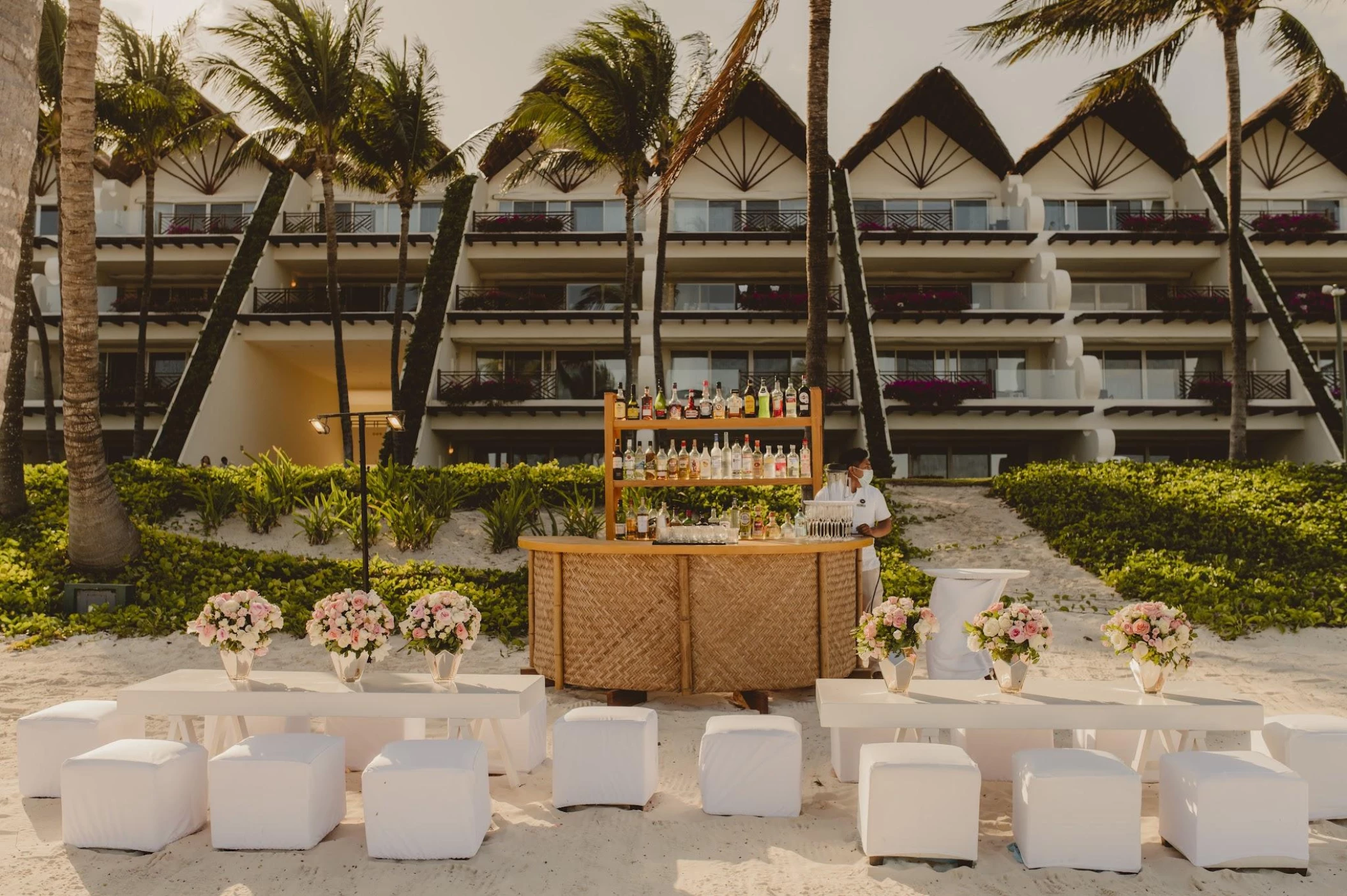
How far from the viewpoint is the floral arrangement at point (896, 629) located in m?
5.10

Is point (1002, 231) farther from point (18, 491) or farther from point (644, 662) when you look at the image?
point (18, 491)

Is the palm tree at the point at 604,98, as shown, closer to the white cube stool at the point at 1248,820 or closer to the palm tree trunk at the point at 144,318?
the palm tree trunk at the point at 144,318

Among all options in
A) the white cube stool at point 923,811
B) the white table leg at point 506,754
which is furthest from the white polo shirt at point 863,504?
the white cube stool at point 923,811

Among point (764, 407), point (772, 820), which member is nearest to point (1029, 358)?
point (764, 407)

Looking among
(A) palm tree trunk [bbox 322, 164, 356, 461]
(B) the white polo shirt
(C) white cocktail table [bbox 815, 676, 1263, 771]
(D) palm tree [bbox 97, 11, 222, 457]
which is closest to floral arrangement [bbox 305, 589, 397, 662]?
(C) white cocktail table [bbox 815, 676, 1263, 771]

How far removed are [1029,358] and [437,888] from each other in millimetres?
23495

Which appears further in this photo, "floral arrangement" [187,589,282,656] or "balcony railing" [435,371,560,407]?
"balcony railing" [435,371,560,407]

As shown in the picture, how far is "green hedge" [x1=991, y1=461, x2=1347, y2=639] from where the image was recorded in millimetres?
10586

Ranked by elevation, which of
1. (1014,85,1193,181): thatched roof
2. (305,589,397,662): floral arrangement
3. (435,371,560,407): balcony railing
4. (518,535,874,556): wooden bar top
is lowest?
(305,589,397,662): floral arrangement

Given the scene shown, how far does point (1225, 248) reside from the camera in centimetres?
2355

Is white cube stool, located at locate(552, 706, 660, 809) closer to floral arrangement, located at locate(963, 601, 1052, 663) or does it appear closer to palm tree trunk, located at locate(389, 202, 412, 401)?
floral arrangement, located at locate(963, 601, 1052, 663)

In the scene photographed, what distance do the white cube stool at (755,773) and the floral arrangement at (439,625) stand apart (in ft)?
5.06

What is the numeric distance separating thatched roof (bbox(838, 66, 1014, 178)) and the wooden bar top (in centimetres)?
2026

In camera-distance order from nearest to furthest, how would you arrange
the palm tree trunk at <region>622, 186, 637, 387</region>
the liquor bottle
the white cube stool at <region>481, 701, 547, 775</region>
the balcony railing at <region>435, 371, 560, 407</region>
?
1. the white cube stool at <region>481, 701, 547, 775</region>
2. the liquor bottle
3. the palm tree trunk at <region>622, 186, 637, 387</region>
4. the balcony railing at <region>435, 371, 560, 407</region>
